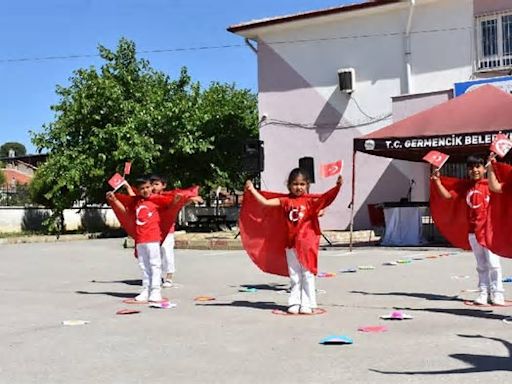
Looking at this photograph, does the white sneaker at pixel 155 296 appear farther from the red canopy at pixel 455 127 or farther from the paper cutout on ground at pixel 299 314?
the red canopy at pixel 455 127

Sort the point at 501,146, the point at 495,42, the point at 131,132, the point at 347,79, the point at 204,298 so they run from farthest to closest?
the point at 131,132, the point at 347,79, the point at 495,42, the point at 204,298, the point at 501,146

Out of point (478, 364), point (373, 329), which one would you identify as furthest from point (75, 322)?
point (478, 364)

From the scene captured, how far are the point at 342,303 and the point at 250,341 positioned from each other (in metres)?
2.57

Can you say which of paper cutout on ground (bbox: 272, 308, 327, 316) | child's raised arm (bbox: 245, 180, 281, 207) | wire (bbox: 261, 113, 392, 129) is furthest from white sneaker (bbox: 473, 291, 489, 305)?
wire (bbox: 261, 113, 392, 129)

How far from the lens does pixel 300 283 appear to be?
8.35m

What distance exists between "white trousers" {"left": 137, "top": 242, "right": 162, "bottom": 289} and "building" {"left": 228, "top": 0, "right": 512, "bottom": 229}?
13.2 m

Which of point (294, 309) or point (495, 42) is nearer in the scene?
point (294, 309)

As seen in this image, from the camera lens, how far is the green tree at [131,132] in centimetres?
3077

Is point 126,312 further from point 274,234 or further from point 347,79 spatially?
point 347,79

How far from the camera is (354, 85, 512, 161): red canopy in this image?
53.8ft

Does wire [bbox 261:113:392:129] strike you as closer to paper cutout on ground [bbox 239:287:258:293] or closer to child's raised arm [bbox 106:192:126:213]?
paper cutout on ground [bbox 239:287:258:293]

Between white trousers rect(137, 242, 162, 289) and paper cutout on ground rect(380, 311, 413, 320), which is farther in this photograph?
white trousers rect(137, 242, 162, 289)

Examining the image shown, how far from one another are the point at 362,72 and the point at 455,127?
7052 mm

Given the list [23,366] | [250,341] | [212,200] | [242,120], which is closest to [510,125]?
Answer: [250,341]
